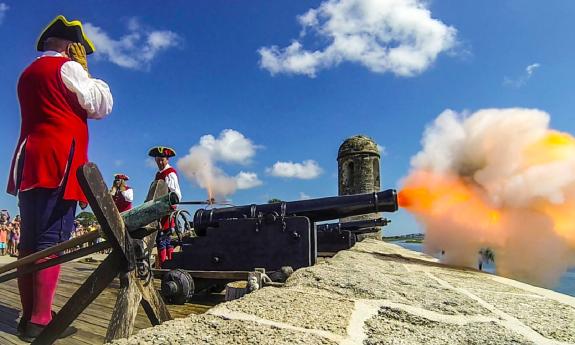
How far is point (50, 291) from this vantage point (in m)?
2.33

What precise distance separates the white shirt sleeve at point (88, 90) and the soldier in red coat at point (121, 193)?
3.79 meters

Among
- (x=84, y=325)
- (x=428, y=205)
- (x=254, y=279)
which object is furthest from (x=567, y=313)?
(x=428, y=205)

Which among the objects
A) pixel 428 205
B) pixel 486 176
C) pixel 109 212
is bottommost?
pixel 109 212

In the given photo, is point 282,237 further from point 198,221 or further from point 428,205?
point 428,205

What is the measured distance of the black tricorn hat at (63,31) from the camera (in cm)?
255

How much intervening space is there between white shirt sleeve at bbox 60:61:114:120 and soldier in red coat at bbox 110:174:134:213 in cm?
379

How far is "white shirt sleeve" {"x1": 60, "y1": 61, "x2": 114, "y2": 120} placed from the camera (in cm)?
242

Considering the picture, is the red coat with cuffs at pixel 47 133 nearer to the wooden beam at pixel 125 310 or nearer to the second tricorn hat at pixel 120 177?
the wooden beam at pixel 125 310

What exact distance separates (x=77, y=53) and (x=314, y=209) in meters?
3.14

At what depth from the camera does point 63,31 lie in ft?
8.47

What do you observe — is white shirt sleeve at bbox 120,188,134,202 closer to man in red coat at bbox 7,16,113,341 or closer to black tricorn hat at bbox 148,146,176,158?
black tricorn hat at bbox 148,146,176,158

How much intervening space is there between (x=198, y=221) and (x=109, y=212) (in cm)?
313

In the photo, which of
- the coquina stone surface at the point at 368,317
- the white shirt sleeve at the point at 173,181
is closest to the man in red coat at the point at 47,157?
the coquina stone surface at the point at 368,317

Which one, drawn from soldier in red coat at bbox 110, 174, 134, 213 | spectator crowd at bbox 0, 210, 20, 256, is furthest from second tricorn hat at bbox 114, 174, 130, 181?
spectator crowd at bbox 0, 210, 20, 256
